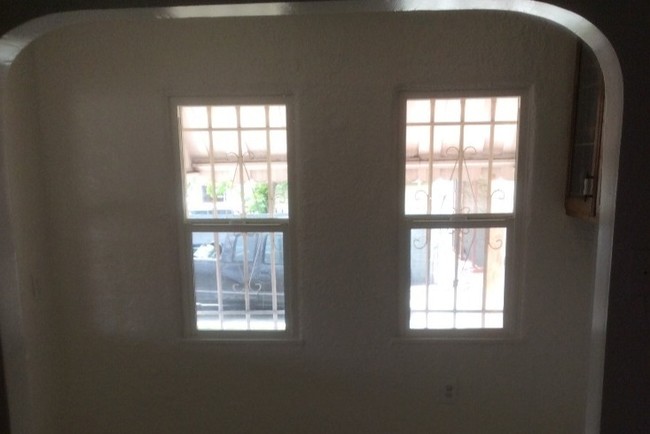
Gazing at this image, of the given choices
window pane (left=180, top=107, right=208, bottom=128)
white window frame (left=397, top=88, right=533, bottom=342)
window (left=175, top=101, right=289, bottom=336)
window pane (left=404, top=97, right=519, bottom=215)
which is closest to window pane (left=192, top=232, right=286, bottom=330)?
window (left=175, top=101, right=289, bottom=336)

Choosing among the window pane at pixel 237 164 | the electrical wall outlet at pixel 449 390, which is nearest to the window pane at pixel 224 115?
the window pane at pixel 237 164

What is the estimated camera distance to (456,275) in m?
2.79

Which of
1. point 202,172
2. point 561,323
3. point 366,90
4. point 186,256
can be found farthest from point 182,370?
point 561,323

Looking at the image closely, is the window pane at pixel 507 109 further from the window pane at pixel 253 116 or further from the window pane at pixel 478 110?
the window pane at pixel 253 116

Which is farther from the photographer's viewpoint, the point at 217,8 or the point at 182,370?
the point at 182,370

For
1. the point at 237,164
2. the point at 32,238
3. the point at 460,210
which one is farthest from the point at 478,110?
the point at 32,238

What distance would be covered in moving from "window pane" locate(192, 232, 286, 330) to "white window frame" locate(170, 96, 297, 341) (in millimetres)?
38

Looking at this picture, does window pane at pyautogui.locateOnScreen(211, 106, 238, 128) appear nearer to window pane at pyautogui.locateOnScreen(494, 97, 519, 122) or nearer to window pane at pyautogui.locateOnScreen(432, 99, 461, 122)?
window pane at pyautogui.locateOnScreen(432, 99, 461, 122)

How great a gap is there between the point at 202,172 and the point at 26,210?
93cm

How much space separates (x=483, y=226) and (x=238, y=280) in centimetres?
149

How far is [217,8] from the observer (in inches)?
44.7

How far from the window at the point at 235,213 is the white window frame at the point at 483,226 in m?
0.68

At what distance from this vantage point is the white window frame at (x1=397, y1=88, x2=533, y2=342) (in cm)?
256

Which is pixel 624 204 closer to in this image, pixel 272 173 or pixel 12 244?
pixel 12 244
